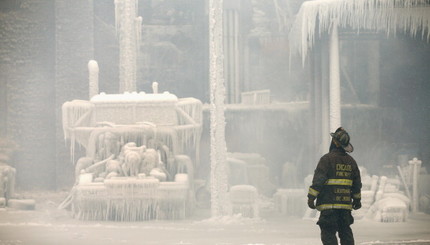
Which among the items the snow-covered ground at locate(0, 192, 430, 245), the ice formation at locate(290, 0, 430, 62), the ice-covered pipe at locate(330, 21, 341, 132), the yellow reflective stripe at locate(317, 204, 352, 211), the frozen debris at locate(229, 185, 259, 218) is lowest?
the snow-covered ground at locate(0, 192, 430, 245)

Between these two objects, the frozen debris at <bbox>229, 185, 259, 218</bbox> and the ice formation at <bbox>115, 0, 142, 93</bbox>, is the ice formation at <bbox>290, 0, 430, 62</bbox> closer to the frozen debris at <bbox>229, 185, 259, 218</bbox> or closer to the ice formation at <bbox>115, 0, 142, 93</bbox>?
the frozen debris at <bbox>229, 185, 259, 218</bbox>

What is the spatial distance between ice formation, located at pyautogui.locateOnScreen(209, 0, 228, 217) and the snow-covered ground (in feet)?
2.49

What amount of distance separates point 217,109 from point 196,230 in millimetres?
3502

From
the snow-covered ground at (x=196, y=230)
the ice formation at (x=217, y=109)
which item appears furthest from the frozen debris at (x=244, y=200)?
the snow-covered ground at (x=196, y=230)

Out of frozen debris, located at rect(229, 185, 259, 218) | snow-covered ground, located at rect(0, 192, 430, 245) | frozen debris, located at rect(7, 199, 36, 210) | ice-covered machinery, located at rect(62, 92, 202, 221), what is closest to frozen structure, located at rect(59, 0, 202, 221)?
ice-covered machinery, located at rect(62, 92, 202, 221)

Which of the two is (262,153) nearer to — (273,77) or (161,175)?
(273,77)

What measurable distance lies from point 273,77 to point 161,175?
10354 mm

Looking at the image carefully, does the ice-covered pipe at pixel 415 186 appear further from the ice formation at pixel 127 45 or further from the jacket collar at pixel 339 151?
the jacket collar at pixel 339 151

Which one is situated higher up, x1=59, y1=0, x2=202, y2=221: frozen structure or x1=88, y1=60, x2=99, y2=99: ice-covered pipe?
x1=88, y1=60, x2=99, y2=99: ice-covered pipe

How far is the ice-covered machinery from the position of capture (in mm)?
22938

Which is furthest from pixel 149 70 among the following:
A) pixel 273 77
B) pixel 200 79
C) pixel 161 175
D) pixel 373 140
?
pixel 161 175

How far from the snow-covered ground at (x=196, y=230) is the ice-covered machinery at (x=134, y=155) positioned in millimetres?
499

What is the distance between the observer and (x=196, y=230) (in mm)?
21062

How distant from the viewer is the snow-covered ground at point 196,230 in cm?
1912
